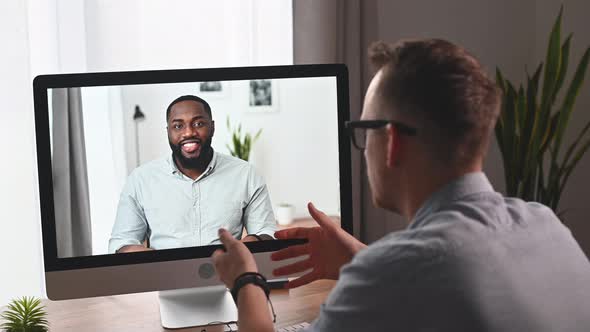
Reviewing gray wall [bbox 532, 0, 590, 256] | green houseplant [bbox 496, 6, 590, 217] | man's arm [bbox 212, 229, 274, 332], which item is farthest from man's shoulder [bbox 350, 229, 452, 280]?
gray wall [bbox 532, 0, 590, 256]

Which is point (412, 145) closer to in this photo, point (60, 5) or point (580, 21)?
point (60, 5)

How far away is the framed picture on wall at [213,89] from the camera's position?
5.10 feet

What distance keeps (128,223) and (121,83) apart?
289mm

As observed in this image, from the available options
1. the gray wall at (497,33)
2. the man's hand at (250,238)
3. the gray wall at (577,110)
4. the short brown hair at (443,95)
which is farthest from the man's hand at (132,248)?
the gray wall at (577,110)

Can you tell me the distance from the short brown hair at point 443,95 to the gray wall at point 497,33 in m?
1.79

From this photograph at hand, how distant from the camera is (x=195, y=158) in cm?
155

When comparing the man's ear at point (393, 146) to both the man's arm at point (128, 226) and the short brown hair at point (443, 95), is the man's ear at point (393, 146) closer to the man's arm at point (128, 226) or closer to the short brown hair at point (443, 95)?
the short brown hair at point (443, 95)

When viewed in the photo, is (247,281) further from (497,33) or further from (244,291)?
(497,33)

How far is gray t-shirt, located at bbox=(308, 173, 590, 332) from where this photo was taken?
932mm

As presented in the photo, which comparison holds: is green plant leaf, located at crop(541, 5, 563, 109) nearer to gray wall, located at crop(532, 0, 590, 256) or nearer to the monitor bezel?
gray wall, located at crop(532, 0, 590, 256)

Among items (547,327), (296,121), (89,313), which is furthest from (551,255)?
(89,313)

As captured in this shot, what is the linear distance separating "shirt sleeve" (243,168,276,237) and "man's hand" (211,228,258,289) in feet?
0.68

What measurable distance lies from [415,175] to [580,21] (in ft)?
7.00

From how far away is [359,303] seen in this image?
0.96 meters
